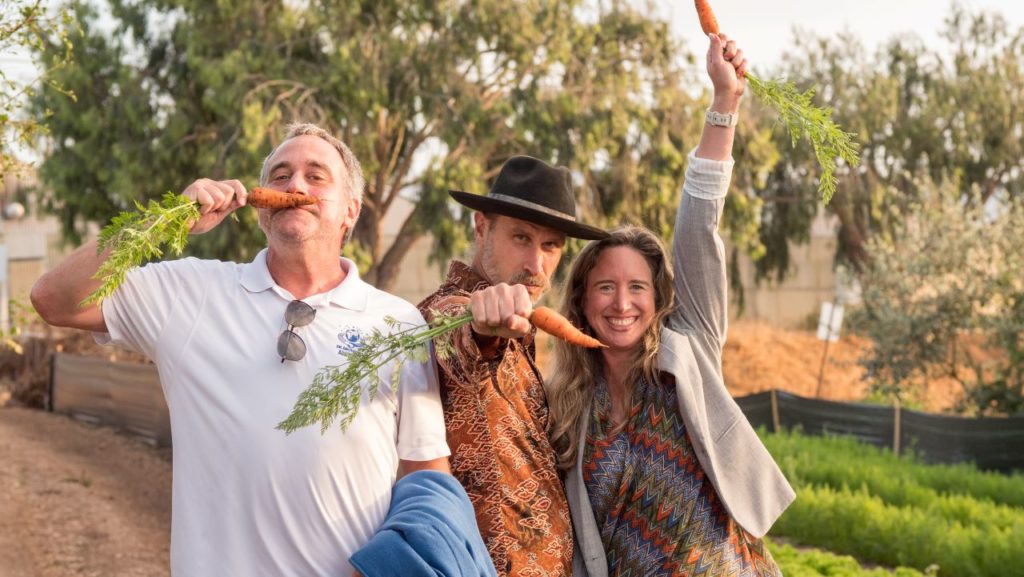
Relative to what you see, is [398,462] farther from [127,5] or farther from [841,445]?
[127,5]

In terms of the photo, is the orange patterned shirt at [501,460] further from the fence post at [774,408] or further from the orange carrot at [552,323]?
the fence post at [774,408]

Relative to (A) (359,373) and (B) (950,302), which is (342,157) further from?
(B) (950,302)

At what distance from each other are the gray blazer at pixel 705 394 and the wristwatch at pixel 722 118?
0.38 ft

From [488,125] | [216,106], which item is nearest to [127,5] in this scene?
[216,106]

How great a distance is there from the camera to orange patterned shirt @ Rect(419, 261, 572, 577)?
2.94 m

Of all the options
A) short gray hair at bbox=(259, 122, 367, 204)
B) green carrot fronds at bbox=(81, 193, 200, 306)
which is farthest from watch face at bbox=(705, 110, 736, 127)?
green carrot fronds at bbox=(81, 193, 200, 306)

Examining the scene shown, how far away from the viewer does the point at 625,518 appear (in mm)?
3326

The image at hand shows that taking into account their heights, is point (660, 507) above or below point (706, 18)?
below

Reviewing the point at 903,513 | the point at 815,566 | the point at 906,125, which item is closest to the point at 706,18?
the point at 815,566

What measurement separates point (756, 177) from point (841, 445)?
865 centimetres

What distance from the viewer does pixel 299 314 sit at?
111 inches

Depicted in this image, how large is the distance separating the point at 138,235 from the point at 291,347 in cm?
43

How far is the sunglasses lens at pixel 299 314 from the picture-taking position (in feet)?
9.20

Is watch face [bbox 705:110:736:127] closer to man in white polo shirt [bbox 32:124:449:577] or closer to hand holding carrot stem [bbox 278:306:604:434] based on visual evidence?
hand holding carrot stem [bbox 278:306:604:434]
